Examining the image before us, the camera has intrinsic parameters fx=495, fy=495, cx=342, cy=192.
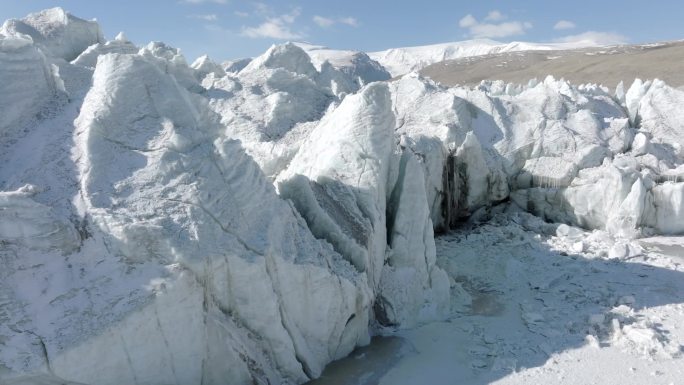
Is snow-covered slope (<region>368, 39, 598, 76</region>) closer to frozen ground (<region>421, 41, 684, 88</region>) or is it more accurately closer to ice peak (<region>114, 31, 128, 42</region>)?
frozen ground (<region>421, 41, 684, 88</region>)

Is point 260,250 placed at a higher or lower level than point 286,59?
lower

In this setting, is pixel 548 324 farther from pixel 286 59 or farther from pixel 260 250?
pixel 286 59

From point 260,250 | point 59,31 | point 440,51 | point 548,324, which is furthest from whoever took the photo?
point 440,51

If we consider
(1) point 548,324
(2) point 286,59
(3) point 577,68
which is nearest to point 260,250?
(1) point 548,324

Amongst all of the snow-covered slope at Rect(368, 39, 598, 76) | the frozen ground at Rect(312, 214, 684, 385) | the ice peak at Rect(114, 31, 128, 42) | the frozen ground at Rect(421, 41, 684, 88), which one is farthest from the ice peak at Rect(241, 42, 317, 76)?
the snow-covered slope at Rect(368, 39, 598, 76)

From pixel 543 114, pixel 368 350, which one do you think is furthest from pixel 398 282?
pixel 543 114
